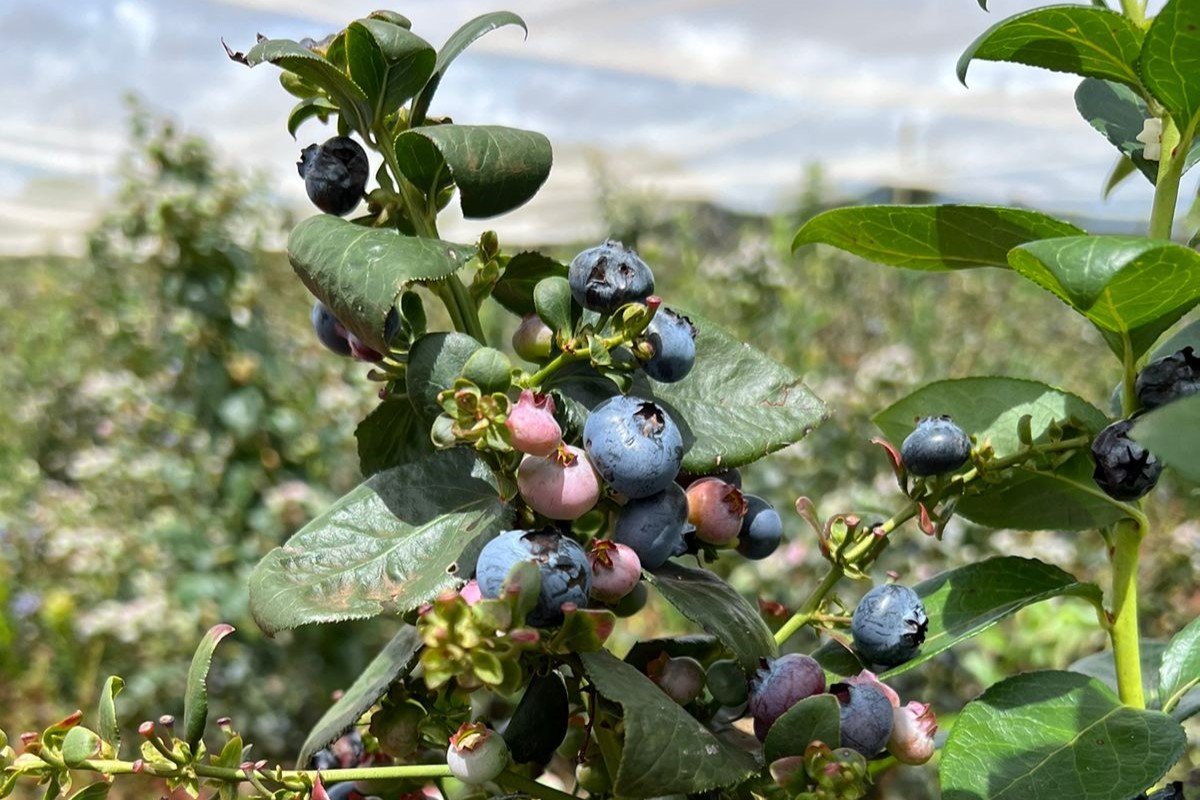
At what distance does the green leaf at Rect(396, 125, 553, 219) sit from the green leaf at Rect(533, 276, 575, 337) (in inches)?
1.9

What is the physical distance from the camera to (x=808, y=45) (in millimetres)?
8469

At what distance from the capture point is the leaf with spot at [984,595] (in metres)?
0.60

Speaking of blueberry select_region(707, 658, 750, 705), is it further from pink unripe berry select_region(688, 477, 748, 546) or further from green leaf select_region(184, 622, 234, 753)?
green leaf select_region(184, 622, 234, 753)

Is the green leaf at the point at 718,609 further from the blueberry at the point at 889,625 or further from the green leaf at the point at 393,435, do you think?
the green leaf at the point at 393,435

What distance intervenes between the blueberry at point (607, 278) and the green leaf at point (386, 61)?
12cm

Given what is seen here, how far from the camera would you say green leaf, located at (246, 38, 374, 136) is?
0.49 meters

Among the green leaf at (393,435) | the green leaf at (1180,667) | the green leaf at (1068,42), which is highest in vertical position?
the green leaf at (1068,42)

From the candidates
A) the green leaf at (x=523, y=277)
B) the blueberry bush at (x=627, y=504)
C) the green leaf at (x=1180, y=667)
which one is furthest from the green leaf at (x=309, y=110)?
the green leaf at (x=1180, y=667)

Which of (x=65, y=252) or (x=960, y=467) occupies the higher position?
(x=960, y=467)

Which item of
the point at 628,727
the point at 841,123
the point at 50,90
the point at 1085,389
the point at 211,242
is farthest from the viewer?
the point at 841,123

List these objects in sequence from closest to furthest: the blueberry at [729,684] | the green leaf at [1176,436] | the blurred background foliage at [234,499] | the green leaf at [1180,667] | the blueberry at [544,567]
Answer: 1. the green leaf at [1176,436]
2. the blueberry at [544,567]
3. the blueberry at [729,684]
4. the green leaf at [1180,667]
5. the blurred background foliage at [234,499]

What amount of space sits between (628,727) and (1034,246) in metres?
0.25

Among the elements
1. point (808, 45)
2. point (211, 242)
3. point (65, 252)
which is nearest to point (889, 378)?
point (211, 242)

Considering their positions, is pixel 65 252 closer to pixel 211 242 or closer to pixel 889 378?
pixel 211 242
